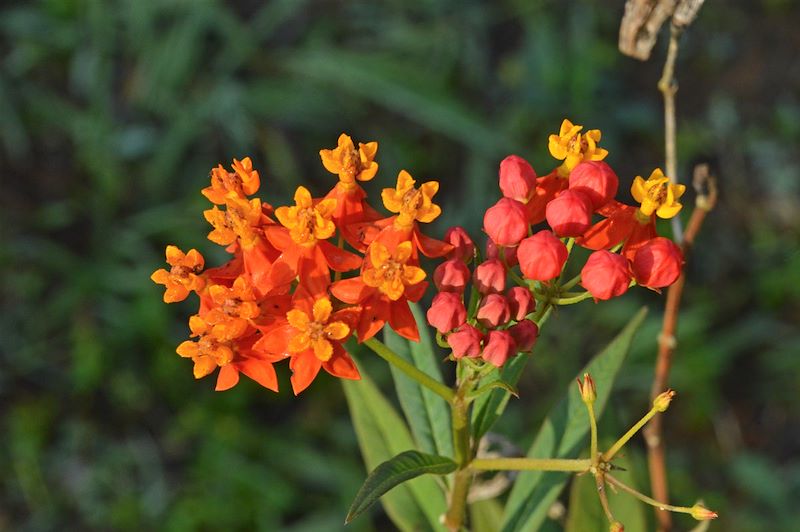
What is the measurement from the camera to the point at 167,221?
4.61 metres

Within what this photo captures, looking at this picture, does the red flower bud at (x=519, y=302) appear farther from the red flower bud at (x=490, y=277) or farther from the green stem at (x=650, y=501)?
the green stem at (x=650, y=501)

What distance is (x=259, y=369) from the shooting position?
1.83 meters

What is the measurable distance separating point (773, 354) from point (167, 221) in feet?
10.2

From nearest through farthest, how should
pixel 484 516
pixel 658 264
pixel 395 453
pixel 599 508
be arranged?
pixel 658 264 < pixel 395 453 < pixel 599 508 < pixel 484 516

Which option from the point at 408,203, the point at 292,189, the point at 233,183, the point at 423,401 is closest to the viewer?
the point at 408,203

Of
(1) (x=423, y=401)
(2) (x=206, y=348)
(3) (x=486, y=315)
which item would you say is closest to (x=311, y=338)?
(2) (x=206, y=348)

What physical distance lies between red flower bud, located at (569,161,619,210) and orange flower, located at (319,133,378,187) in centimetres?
44

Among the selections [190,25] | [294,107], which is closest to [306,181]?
[294,107]

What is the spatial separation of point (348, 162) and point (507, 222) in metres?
0.41

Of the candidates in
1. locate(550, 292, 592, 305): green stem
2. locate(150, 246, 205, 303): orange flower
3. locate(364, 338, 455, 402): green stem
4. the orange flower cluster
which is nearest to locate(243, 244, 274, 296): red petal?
the orange flower cluster

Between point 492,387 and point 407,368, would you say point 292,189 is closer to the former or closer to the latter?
point 407,368

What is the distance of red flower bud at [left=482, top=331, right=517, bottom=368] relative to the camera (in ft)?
5.38

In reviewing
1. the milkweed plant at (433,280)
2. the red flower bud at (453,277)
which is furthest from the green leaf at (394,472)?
the red flower bud at (453,277)

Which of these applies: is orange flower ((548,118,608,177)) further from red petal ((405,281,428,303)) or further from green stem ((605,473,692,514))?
green stem ((605,473,692,514))
